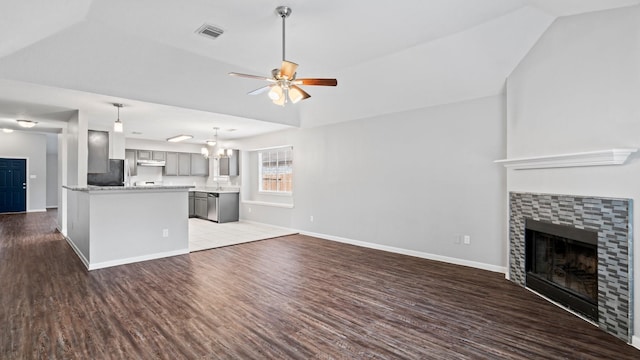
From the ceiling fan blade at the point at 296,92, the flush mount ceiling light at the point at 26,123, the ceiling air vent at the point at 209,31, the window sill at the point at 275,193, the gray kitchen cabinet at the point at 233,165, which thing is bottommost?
the window sill at the point at 275,193

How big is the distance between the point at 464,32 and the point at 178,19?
3.12 meters

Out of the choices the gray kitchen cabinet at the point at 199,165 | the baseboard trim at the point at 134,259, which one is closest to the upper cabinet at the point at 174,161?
the gray kitchen cabinet at the point at 199,165

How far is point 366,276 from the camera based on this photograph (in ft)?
12.6

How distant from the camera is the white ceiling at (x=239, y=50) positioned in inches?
114

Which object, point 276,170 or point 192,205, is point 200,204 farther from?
point 276,170

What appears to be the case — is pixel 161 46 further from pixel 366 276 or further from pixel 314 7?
pixel 366 276

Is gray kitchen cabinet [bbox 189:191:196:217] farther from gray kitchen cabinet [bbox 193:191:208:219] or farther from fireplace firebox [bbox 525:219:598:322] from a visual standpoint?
fireplace firebox [bbox 525:219:598:322]

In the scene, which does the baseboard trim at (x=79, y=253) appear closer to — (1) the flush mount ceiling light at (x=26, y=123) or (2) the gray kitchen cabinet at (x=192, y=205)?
(1) the flush mount ceiling light at (x=26, y=123)

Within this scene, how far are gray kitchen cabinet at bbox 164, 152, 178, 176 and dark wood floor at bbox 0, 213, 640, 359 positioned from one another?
4.76 meters

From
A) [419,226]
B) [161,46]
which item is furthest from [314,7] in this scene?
[419,226]

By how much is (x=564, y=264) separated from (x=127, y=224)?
5.47 m

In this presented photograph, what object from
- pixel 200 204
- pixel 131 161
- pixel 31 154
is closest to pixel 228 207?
pixel 200 204

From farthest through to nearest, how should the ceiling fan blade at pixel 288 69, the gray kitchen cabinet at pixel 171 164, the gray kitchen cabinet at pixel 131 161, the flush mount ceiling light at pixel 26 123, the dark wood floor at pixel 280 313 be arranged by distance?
the gray kitchen cabinet at pixel 171 164
the gray kitchen cabinet at pixel 131 161
the flush mount ceiling light at pixel 26 123
the ceiling fan blade at pixel 288 69
the dark wood floor at pixel 280 313

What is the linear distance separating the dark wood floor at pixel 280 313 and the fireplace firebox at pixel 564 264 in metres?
0.16
